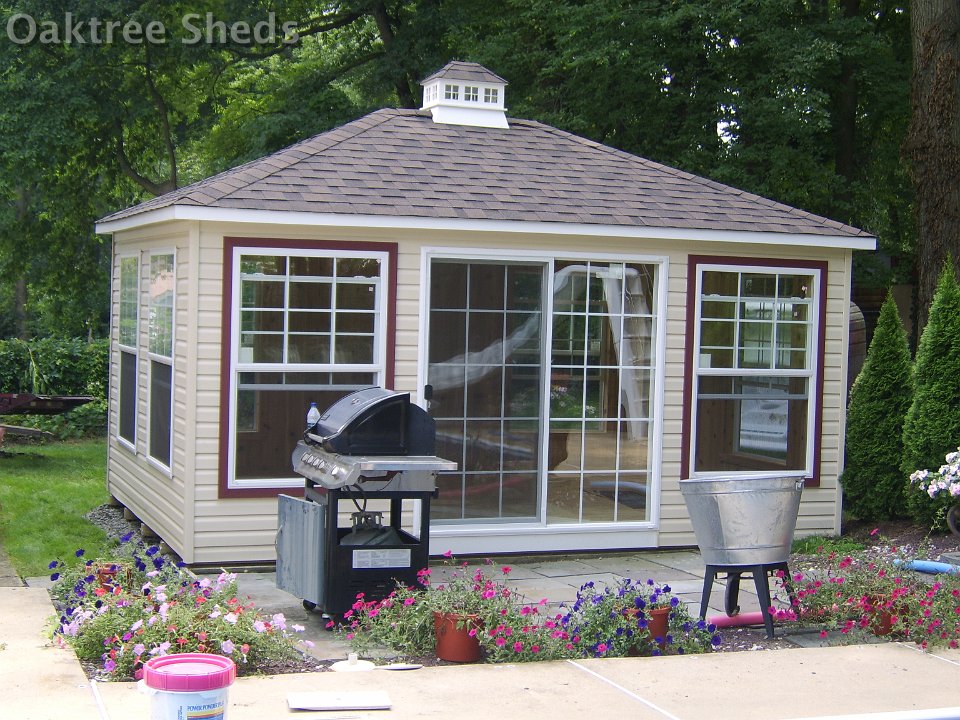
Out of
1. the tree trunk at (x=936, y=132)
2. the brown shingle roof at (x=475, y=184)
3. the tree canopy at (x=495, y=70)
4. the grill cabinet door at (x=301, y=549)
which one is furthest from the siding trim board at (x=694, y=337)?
the tree canopy at (x=495, y=70)

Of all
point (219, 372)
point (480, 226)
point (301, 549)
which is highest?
point (480, 226)

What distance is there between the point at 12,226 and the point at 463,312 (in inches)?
589

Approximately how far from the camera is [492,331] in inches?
351

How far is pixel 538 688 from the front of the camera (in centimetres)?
559

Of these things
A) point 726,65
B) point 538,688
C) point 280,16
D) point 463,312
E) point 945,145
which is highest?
point 280,16

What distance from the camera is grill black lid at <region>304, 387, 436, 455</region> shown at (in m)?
6.57

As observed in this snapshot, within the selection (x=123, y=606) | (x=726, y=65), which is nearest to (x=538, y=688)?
(x=123, y=606)

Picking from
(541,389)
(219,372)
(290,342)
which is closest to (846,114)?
(541,389)

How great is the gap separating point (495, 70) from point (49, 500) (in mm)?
10203

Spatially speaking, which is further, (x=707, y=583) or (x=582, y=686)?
(x=707, y=583)

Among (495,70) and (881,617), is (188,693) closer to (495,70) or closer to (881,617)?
(881,617)

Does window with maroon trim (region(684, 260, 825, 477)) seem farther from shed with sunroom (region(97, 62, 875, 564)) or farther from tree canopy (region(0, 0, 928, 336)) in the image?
tree canopy (region(0, 0, 928, 336))

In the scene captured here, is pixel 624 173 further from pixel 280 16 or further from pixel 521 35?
pixel 280 16

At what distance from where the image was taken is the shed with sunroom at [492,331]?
27.0 ft
